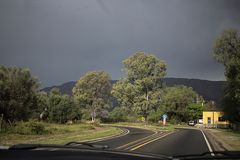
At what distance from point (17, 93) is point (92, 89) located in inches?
2362

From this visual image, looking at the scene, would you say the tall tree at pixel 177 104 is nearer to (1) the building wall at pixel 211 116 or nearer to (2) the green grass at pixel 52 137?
(1) the building wall at pixel 211 116

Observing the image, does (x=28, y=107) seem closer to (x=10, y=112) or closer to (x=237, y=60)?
(x=10, y=112)

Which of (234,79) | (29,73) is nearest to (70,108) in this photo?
(29,73)

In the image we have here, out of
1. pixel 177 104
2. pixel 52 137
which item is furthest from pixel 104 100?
pixel 52 137

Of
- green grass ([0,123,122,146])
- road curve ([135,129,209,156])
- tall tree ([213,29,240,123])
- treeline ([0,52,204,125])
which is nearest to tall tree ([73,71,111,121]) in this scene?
treeline ([0,52,204,125])

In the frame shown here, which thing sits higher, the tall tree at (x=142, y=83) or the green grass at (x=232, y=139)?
the tall tree at (x=142, y=83)

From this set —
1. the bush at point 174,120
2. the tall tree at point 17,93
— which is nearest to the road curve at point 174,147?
the tall tree at point 17,93

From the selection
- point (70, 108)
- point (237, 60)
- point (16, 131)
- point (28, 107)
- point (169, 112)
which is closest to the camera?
point (16, 131)

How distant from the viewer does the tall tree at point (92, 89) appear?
103 metres

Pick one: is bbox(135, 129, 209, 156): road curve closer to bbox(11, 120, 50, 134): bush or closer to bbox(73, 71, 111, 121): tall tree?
bbox(11, 120, 50, 134): bush

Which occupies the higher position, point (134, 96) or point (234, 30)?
point (234, 30)

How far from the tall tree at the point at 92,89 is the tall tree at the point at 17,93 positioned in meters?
54.9

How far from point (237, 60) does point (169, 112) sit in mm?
61851

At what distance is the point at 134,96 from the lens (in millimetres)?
93562
